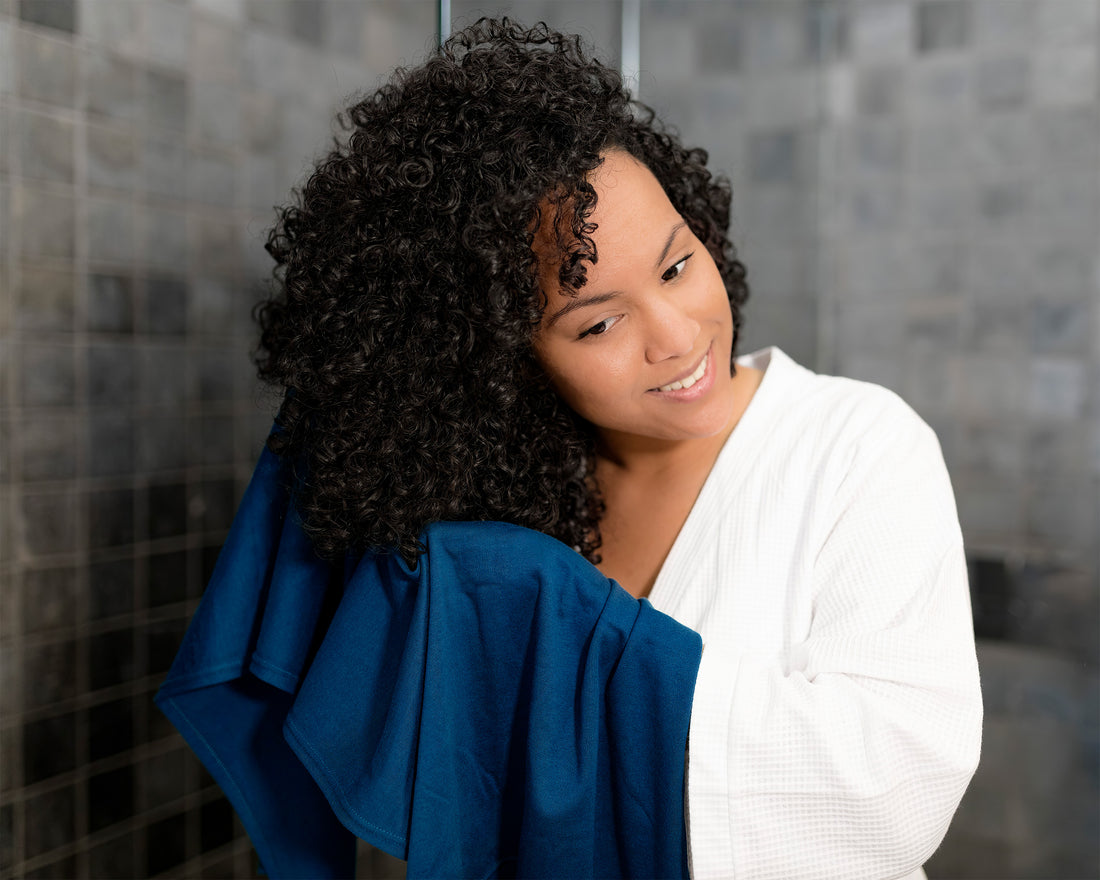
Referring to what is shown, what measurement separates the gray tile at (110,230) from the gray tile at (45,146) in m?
0.05

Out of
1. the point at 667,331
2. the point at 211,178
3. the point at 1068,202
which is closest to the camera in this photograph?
the point at 667,331

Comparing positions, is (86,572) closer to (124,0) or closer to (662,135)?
(124,0)

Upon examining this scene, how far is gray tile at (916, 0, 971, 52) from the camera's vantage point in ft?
4.94

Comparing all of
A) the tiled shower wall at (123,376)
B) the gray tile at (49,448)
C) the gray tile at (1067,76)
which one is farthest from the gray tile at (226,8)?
the gray tile at (1067,76)

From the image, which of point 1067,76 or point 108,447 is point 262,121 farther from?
point 1067,76

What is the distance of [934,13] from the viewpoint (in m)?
1.53

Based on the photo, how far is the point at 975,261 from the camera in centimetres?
152

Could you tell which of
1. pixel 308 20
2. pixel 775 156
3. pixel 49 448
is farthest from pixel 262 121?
pixel 775 156

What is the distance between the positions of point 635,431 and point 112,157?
0.67 meters

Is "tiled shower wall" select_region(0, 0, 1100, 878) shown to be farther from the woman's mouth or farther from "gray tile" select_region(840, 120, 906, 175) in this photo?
the woman's mouth

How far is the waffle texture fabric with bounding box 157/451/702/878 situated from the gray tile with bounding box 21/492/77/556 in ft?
0.98

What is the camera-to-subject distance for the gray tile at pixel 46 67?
3.21 feet

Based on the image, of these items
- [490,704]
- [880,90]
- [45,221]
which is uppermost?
[880,90]

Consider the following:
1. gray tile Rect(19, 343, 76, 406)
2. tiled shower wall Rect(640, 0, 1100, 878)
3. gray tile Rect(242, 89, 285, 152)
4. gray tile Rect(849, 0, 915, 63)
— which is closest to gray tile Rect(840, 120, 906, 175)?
tiled shower wall Rect(640, 0, 1100, 878)
